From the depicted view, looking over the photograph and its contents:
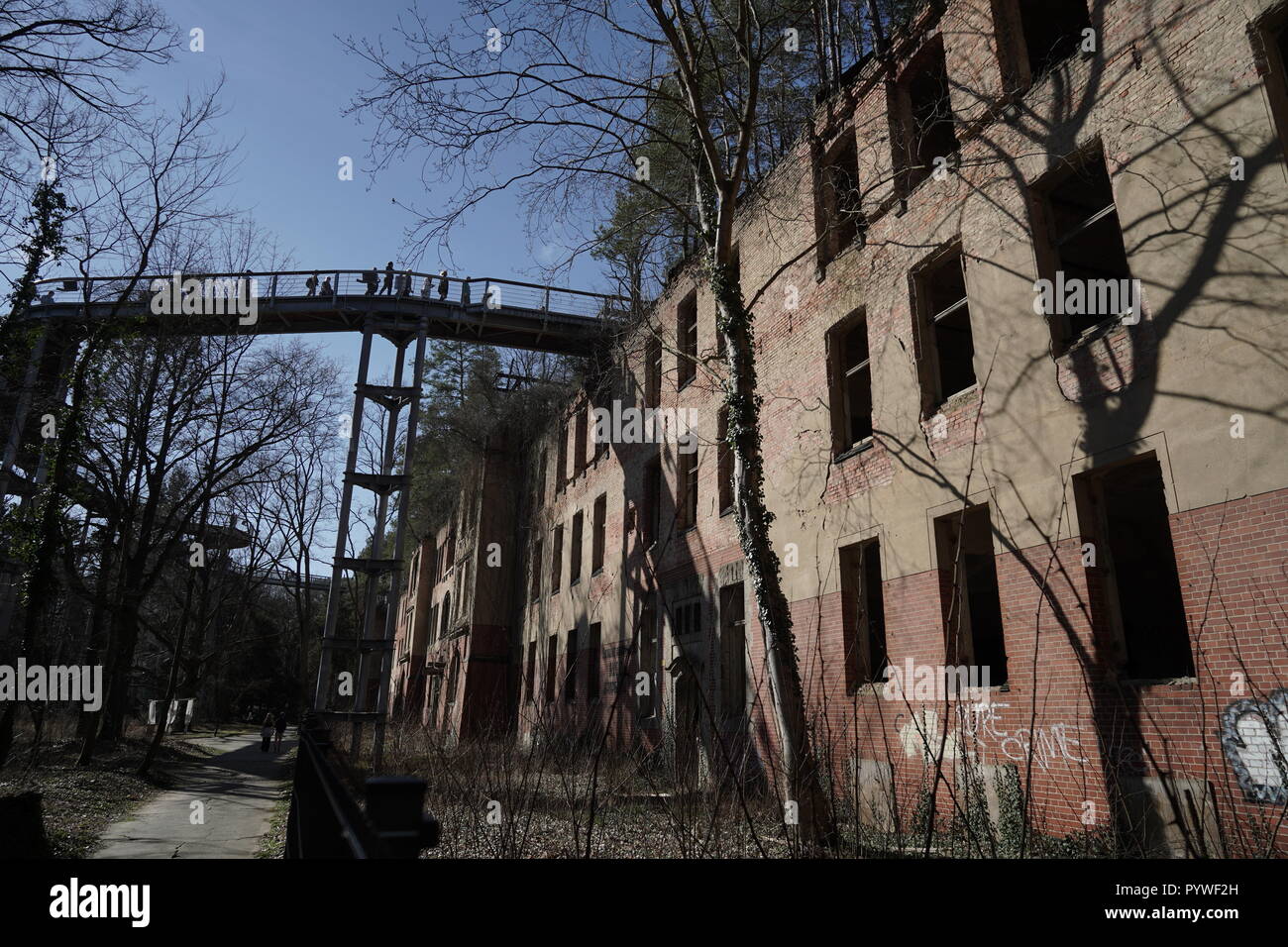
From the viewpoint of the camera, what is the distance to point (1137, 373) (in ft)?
25.1

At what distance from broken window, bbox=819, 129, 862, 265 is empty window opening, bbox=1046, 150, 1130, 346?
343 centimetres

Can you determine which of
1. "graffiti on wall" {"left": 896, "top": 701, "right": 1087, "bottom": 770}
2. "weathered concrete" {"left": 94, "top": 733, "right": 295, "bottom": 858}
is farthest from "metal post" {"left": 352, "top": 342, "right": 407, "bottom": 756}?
"graffiti on wall" {"left": 896, "top": 701, "right": 1087, "bottom": 770}

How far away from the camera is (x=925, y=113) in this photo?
1233cm

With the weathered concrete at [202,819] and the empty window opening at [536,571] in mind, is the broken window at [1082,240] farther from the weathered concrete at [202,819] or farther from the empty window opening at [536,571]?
the empty window opening at [536,571]

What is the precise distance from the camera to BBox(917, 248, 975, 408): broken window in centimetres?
1045

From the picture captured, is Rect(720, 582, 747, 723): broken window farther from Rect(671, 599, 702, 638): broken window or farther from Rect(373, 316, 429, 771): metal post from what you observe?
Rect(373, 316, 429, 771): metal post

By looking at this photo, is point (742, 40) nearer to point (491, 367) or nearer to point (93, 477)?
point (93, 477)

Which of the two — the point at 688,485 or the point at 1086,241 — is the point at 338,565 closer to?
the point at 688,485

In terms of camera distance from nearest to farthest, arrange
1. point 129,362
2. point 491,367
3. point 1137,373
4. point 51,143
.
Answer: point 1137,373
point 51,143
point 129,362
point 491,367

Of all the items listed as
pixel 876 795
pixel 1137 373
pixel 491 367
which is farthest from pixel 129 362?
pixel 1137 373

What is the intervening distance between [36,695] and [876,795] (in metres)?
19.3

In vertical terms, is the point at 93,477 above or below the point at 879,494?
above

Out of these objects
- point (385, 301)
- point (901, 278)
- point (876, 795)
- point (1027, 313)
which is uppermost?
point (385, 301)

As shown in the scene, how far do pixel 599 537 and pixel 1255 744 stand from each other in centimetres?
1731
